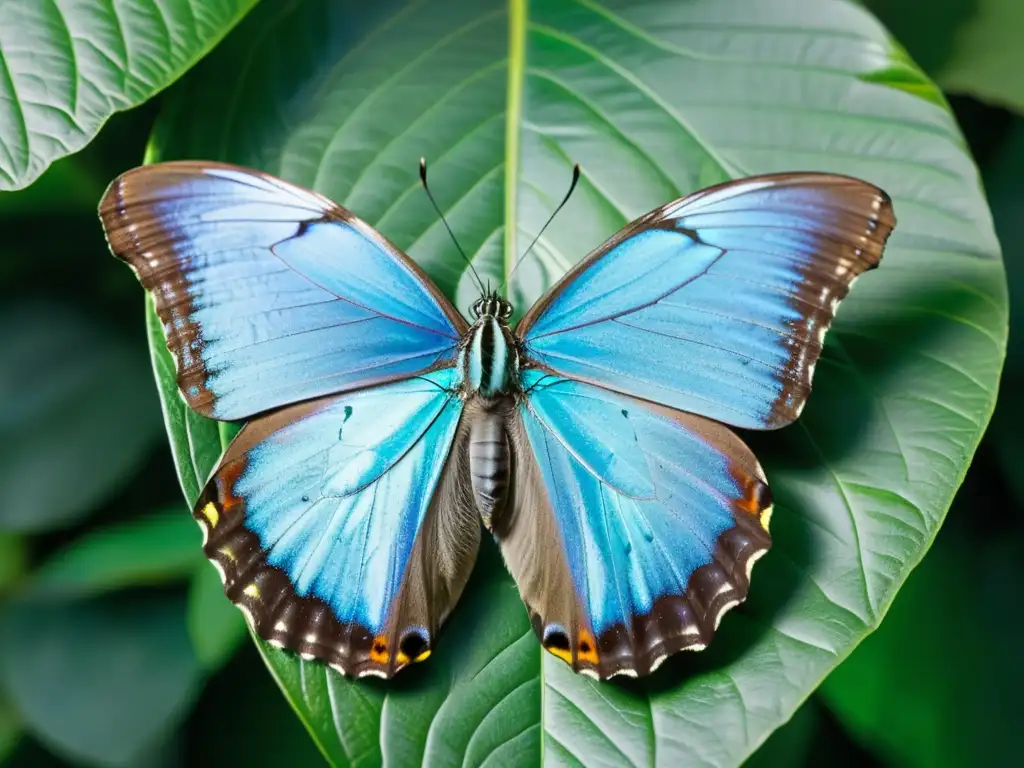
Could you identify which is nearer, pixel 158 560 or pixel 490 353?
pixel 490 353

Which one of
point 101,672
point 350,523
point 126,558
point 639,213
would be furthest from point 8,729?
point 639,213

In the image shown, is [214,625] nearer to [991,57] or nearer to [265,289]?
[265,289]

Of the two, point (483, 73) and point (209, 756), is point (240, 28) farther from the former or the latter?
point (209, 756)

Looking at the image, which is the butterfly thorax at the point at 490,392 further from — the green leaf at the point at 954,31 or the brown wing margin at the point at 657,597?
the green leaf at the point at 954,31

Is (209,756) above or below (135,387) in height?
below

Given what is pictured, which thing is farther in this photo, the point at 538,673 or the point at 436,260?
the point at 436,260

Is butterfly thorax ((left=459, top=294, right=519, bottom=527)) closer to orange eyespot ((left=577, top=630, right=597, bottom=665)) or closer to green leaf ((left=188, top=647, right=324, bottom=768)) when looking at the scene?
orange eyespot ((left=577, top=630, right=597, bottom=665))

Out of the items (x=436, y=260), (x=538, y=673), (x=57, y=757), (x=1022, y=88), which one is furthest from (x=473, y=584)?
(x=57, y=757)
